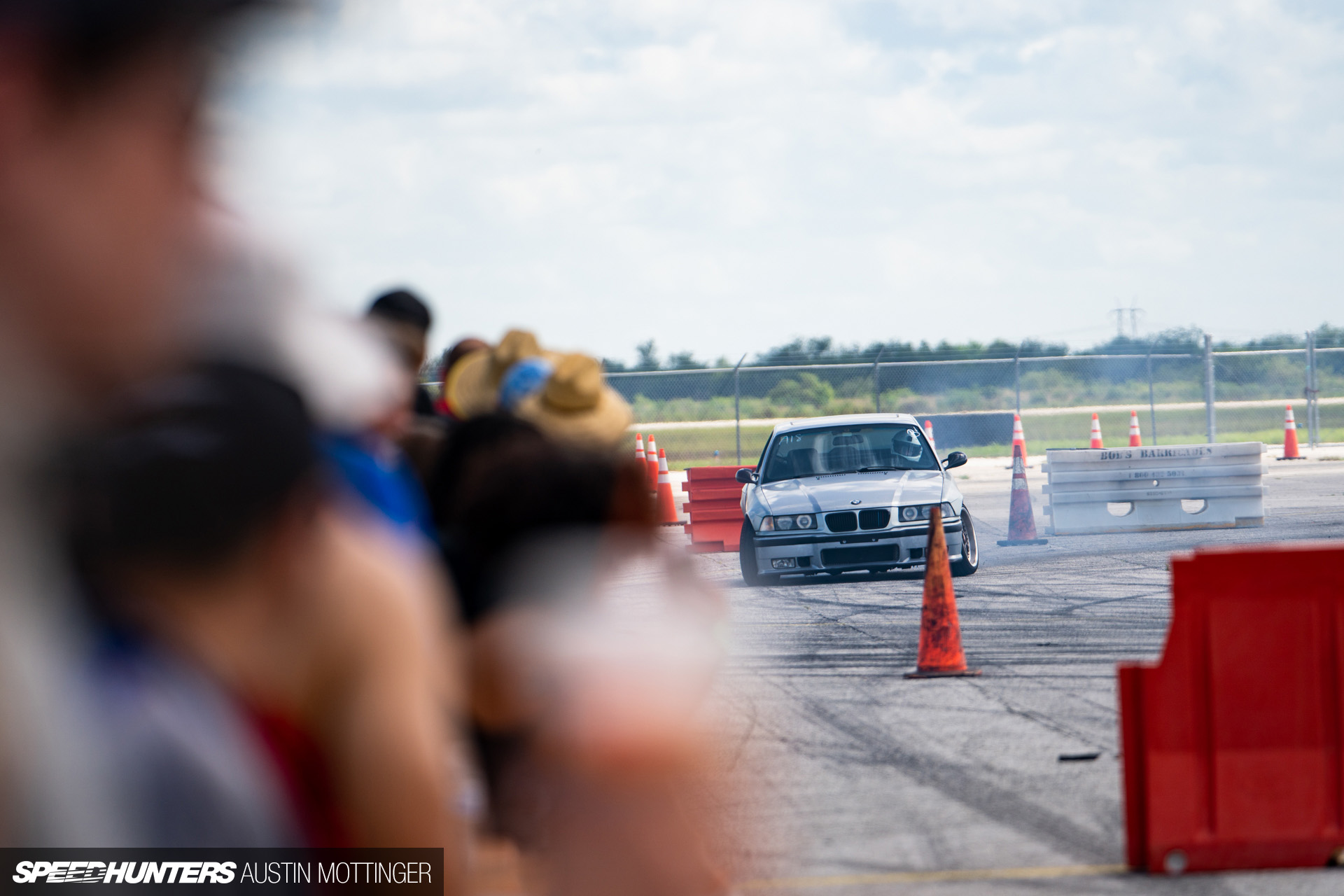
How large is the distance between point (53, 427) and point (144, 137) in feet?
Answer: 0.48

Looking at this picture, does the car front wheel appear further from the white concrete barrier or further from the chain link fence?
the chain link fence

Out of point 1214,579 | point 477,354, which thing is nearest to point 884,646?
point 1214,579

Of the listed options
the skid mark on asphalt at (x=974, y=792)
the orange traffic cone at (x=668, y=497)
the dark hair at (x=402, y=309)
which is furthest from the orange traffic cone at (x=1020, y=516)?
the dark hair at (x=402, y=309)

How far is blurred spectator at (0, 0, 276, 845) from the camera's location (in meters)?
0.61

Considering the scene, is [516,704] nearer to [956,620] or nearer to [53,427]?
[53,427]

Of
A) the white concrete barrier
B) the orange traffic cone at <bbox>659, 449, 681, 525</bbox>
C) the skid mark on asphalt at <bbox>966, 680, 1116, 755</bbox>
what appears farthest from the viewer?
the white concrete barrier

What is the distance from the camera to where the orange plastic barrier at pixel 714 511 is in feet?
57.3

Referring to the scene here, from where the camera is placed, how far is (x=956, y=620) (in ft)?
27.6

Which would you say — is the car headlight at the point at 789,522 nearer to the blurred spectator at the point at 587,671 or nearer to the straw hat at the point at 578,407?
the straw hat at the point at 578,407

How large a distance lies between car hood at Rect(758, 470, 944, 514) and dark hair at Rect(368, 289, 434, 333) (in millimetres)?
9356

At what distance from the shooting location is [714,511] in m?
17.6

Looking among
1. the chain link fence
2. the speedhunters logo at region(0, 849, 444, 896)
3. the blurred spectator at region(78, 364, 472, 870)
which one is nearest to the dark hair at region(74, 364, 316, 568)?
the blurred spectator at region(78, 364, 472, 870)

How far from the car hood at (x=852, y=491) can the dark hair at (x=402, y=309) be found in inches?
368

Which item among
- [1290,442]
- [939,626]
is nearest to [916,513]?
[939,626]
